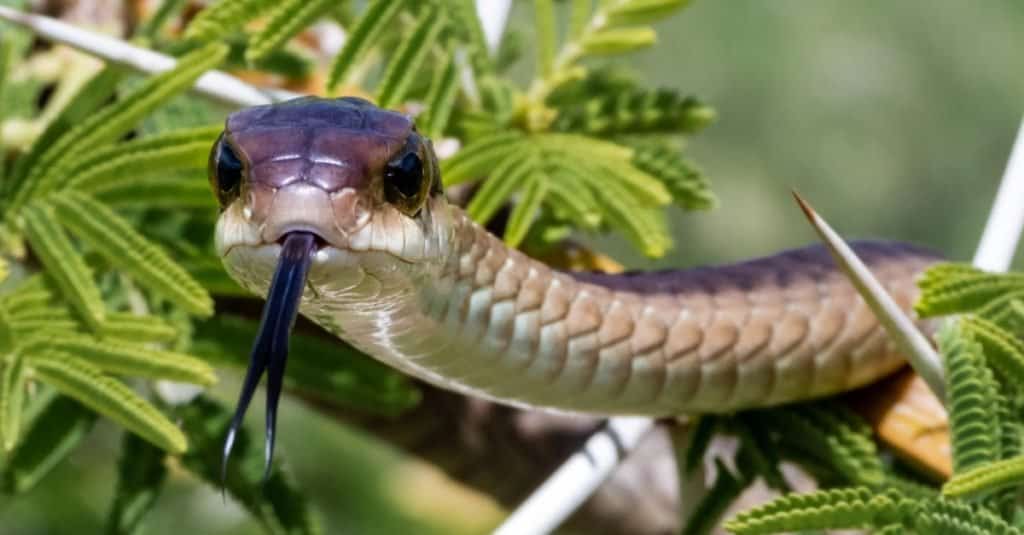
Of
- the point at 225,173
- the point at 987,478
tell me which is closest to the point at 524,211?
the point at 225,173

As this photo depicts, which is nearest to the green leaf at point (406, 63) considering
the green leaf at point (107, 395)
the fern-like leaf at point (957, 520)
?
the green leaf at point (107, 395)

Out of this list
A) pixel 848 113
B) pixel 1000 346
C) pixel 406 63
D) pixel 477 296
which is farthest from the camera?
pixel 848 113

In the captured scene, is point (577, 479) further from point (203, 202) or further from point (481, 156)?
point (203, 202)

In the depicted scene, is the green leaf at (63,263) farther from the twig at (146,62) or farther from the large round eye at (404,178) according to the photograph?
the large round eye at (404,178)

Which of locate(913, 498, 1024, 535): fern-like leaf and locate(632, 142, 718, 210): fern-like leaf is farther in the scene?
locate(632, 142, 718, 210): fern-like leaf

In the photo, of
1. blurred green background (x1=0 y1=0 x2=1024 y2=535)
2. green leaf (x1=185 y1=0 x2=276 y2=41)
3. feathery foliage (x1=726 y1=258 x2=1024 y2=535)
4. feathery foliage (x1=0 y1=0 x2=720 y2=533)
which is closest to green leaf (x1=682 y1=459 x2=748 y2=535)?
feathery foliage (x1=0 y1=0 x2=720 y2=533)

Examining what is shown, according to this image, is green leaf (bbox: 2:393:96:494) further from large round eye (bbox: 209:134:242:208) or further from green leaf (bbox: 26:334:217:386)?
large round eye (bbox: 209:134:242:208)
